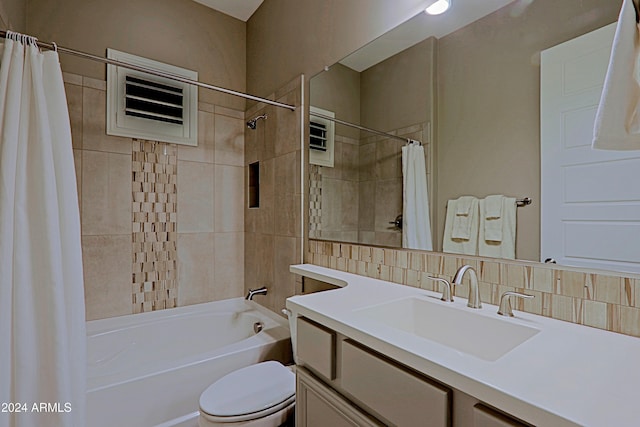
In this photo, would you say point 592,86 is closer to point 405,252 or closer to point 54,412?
point 405,252

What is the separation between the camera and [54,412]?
117cm

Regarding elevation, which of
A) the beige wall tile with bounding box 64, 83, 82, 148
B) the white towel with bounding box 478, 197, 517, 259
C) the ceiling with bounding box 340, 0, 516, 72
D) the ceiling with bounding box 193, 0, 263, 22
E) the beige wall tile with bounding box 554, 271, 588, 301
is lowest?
the beige wall tile with bounding box 554, 271, 588, 301

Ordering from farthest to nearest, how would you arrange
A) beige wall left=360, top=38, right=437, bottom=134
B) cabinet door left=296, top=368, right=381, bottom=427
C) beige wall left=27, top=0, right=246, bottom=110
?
beige wall left=27, top=0, right=246, bottom=110 → beige wall left=360, top=38, right=437, bottom=134 → cabinet door left=296, top=368, right=381, bottom=427

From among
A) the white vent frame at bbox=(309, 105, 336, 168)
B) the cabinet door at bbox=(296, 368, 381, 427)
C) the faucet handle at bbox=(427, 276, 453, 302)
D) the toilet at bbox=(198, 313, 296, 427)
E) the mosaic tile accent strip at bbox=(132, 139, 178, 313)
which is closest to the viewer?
the cabinet door at bbox=(296, 368, 381, 427)

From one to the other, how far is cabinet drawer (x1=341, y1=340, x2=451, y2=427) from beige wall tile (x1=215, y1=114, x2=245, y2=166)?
207cm

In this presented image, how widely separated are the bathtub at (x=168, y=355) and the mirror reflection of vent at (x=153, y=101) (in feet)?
4.57

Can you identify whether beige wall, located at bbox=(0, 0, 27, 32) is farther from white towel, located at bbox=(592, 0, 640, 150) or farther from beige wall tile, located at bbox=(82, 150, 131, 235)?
white towel, located at bbox=(592, 0, 640, 150)

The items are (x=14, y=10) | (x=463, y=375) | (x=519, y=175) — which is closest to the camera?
(x=463, y=375)

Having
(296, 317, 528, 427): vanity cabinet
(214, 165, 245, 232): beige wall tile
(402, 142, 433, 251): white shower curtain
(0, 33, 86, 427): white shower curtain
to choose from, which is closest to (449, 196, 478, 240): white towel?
(402, 142, 433, 251): white shower curtain

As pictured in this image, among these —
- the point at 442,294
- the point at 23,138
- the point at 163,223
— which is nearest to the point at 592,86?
the point at 442,294

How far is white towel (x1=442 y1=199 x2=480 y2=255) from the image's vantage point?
3.81 ft

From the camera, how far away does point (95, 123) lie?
204 centimetres

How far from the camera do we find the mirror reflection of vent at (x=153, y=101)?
7.00ft

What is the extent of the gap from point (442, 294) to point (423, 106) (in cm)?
78
